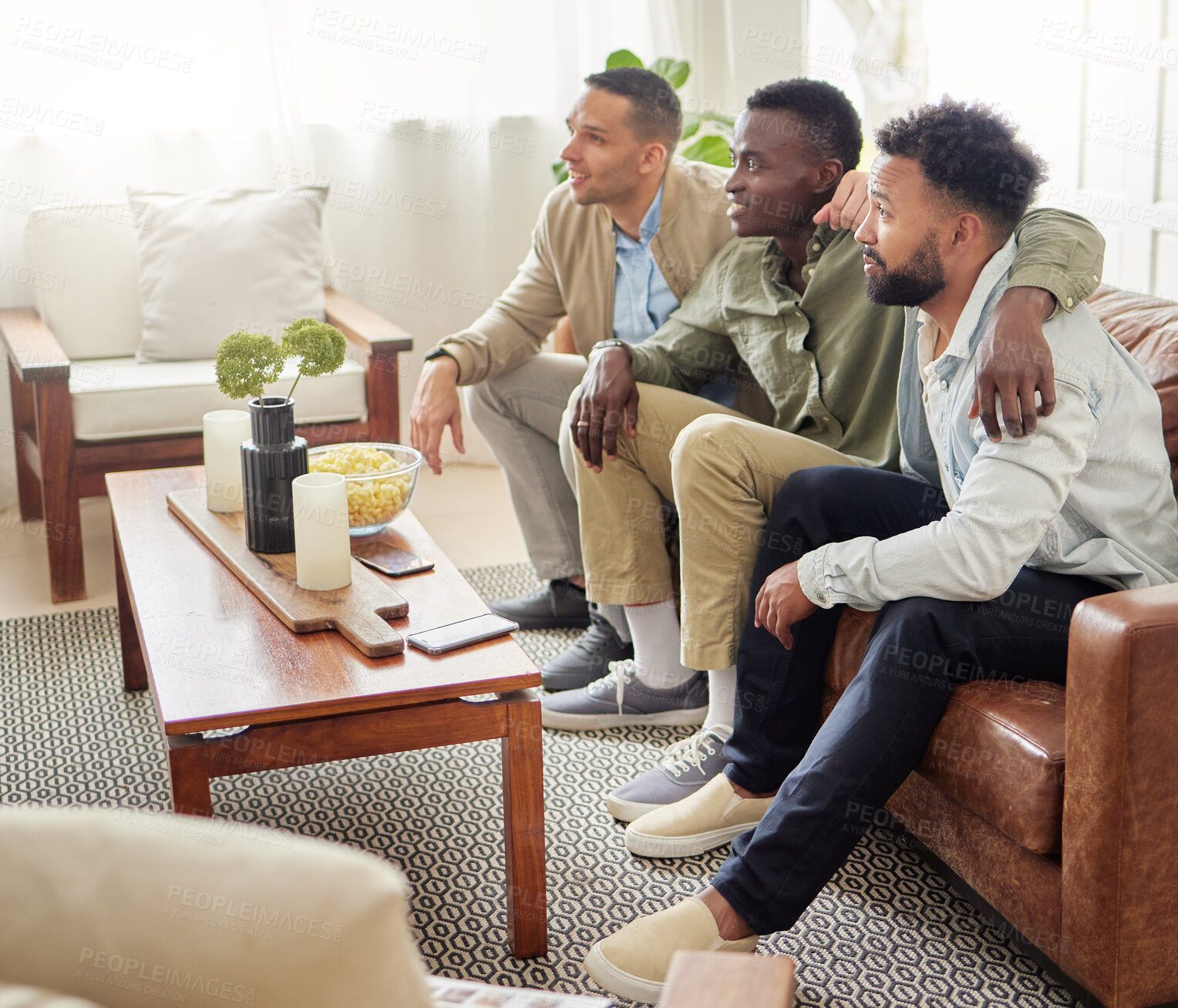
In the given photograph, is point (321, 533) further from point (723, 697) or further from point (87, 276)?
point (87, 276)

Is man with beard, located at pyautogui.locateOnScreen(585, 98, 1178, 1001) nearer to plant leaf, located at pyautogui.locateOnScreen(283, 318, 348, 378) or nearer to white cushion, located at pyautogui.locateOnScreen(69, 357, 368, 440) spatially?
plant leaf, located at pyautogui.locateOnScreen(283, 318, 348, 378)

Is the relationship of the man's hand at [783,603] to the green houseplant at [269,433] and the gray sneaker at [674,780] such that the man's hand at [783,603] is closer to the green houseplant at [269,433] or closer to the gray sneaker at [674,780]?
the gray sneaker at [674,780]

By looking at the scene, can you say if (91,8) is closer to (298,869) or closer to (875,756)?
(875,756)

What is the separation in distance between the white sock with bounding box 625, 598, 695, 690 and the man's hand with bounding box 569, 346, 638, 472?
0.26 m

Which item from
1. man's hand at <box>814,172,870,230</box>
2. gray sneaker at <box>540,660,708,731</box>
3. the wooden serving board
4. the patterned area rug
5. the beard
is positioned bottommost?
the patterned area rug

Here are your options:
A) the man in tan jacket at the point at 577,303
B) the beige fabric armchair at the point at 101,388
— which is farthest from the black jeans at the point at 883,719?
the beige fabric armchair at the point at 101,388

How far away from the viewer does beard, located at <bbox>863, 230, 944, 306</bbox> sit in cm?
154

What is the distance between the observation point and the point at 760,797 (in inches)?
67.6

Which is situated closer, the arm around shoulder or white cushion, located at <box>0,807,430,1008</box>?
white cushion, located at <box>0,807,430,1008</box>

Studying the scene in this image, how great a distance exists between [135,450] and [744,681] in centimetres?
165

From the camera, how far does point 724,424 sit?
1.81 m

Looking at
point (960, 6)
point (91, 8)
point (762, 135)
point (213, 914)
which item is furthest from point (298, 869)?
point (960, 6)

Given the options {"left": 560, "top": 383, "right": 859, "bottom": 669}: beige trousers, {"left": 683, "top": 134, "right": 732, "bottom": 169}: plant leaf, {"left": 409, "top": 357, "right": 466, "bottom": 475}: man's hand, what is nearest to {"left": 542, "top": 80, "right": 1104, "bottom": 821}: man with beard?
{"left": 560, "top": 383, "right": 859, "bottom": 669}: beige trousers

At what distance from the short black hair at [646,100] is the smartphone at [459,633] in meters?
1.20
